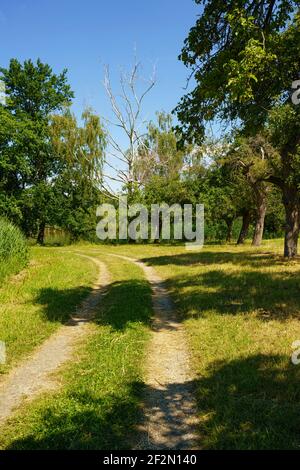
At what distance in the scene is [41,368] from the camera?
8164mm

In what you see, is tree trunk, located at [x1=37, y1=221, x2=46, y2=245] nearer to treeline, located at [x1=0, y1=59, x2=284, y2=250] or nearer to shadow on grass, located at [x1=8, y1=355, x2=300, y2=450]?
treeline, located at [x1=0, y1=59, x2=284, y2=250]

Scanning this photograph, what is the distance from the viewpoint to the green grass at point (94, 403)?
5480 millimetres

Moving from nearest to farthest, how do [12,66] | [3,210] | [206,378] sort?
1. [206,378]
2. [3,210]
3. [12,66]

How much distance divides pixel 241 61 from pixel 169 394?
752 centimetres

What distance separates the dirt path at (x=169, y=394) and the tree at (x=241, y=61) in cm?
612

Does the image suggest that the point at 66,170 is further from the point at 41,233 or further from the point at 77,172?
the point at 41,233

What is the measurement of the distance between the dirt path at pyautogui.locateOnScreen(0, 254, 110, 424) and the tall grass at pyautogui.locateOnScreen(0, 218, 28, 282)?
8442 millimetres

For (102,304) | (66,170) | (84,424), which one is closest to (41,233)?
(66,170)

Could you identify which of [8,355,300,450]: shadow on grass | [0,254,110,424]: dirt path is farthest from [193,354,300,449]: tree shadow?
[0,254,110,424]: dirt path

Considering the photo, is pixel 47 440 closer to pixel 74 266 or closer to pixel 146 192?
pixel 74 266

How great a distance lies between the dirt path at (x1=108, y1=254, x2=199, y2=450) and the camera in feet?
18.0

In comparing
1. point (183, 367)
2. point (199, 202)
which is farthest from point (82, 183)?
point (183, 367)

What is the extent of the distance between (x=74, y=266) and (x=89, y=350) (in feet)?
42.7

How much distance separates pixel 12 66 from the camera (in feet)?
157
